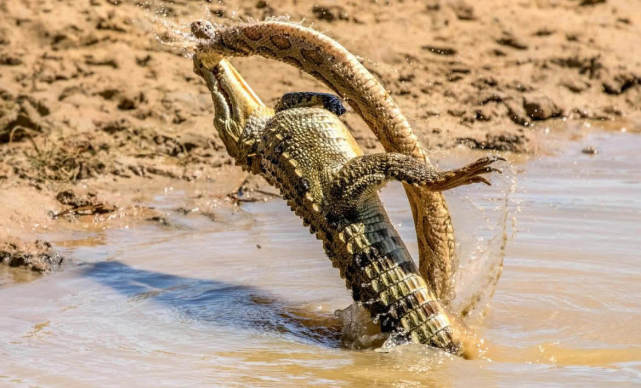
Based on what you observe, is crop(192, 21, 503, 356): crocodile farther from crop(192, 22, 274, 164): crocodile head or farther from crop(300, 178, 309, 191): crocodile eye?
crop(192, 22, 274, 164): crocodile head

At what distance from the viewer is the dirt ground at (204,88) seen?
711cm

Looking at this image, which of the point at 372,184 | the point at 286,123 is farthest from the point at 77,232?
the point at 372,184

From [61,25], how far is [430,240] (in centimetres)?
574

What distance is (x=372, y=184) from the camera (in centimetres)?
371

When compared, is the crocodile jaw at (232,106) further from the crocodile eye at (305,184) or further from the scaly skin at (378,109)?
the crocodile eye at (305,184)

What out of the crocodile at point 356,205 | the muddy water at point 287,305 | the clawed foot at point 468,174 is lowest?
the muddy water at point 287,305

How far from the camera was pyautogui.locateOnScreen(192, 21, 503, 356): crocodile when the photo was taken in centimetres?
373

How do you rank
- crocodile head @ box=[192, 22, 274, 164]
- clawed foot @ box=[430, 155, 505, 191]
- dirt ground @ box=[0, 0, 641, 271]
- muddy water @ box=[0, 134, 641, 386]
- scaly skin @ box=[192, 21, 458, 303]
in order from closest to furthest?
clawed foot @ box=[430, 155, 505, 191] → muddy water @ box=[0, 134, 641, 386] → scaly skin @ box=[192, 21, 458, 303] → crocodile head @ box=[192, 22, 274, 164] → dirt ground @ box=[0, 0, 641, 271]

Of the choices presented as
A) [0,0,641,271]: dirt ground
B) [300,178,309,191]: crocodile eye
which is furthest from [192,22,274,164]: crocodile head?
[0,0,641,271]: dirt ground

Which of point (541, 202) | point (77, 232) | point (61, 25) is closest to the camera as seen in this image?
point (77, 232)

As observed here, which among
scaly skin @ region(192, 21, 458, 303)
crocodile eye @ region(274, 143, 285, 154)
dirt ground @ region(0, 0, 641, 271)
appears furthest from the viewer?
dirt ground @ region(0, 0, 641, 271)

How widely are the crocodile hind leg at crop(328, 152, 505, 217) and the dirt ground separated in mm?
2640

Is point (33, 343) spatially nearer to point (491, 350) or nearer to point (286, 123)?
point (286, 123)

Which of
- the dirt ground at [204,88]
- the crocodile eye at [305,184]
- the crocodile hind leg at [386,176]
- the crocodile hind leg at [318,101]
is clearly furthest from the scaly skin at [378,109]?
the dirt ground at [204,88]
